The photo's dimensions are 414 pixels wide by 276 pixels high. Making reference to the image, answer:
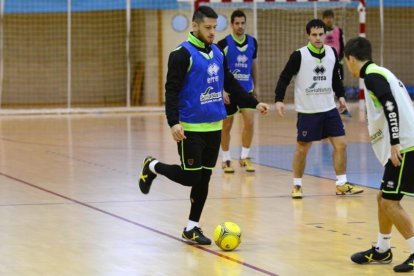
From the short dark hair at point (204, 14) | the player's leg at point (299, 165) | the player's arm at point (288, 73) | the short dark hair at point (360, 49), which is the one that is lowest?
the player's leg at point (299, 165)

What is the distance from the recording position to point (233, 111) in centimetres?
1305

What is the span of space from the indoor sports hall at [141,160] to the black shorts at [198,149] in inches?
27.7

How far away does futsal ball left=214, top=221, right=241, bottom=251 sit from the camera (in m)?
A: 7.78

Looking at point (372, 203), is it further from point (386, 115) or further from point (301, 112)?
point (386, 115)

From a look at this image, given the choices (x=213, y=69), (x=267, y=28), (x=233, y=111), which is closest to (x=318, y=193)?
(x=233, y=111)

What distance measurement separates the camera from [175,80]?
7.93 meters

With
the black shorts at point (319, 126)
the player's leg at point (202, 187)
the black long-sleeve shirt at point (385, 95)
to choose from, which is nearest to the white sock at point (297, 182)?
the black shorts at point (319, 126)

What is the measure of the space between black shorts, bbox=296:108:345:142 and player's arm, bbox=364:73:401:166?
398 centimetres

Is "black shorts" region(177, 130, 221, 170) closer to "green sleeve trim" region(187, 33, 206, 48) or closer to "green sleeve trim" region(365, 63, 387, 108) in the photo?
"green sleeve trim" region(187, 33, 206, 48)

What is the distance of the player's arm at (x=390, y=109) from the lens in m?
6.78

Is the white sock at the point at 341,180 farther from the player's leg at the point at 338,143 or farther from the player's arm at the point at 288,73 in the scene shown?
the player's arm at the point at 288,73

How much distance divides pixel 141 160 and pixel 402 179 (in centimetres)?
768

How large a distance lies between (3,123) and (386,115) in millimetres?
15329

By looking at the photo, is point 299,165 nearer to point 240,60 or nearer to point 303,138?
point 303,138
